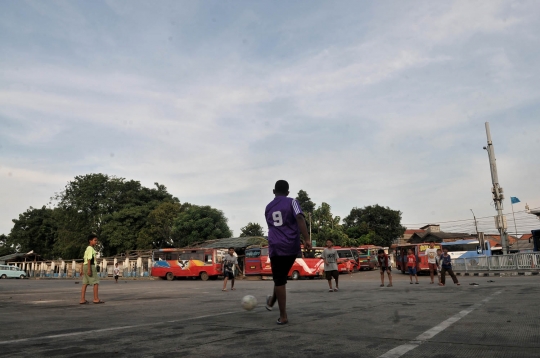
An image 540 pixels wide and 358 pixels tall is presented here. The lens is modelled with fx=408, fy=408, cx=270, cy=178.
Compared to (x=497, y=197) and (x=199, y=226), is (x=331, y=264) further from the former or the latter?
(x=199, y=226)

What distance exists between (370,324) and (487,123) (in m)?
24.3

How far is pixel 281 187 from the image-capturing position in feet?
19.3

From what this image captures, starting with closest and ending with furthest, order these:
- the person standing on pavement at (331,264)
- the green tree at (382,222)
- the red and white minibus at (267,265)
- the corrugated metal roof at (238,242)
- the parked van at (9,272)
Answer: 1. the person standing on pavement at (331,264)
2. the red and white minibus at (267,265)
3. the corrugated metal roof at (238,242)
4. the parked van at (9,272)
5. the green tree at (382,222)

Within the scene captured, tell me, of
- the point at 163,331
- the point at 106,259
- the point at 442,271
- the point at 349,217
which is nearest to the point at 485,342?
the point at 163,331

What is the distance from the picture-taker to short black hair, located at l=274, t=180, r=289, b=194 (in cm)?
588

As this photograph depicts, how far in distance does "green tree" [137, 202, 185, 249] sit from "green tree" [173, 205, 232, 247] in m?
2.76

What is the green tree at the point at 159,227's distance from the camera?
55.3m

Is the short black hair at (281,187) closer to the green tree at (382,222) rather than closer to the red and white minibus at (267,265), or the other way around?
the red and white minibus at (267,265)

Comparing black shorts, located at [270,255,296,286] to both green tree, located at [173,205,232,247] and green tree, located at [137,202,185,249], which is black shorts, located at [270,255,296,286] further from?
green tree, located at [137,202,185,249]

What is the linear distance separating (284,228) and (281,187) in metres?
0.67

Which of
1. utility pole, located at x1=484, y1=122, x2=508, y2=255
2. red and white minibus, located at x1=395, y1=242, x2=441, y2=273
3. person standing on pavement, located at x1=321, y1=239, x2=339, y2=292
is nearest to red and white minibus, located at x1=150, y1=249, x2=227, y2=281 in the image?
red and white minibus, located at x1=395, y1=242, x2=441, y2=273

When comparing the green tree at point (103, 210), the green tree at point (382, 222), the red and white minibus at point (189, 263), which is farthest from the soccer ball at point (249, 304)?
the green tree at point (382, 222)

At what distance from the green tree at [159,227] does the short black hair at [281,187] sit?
50.9m

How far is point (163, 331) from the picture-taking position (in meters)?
4.64
